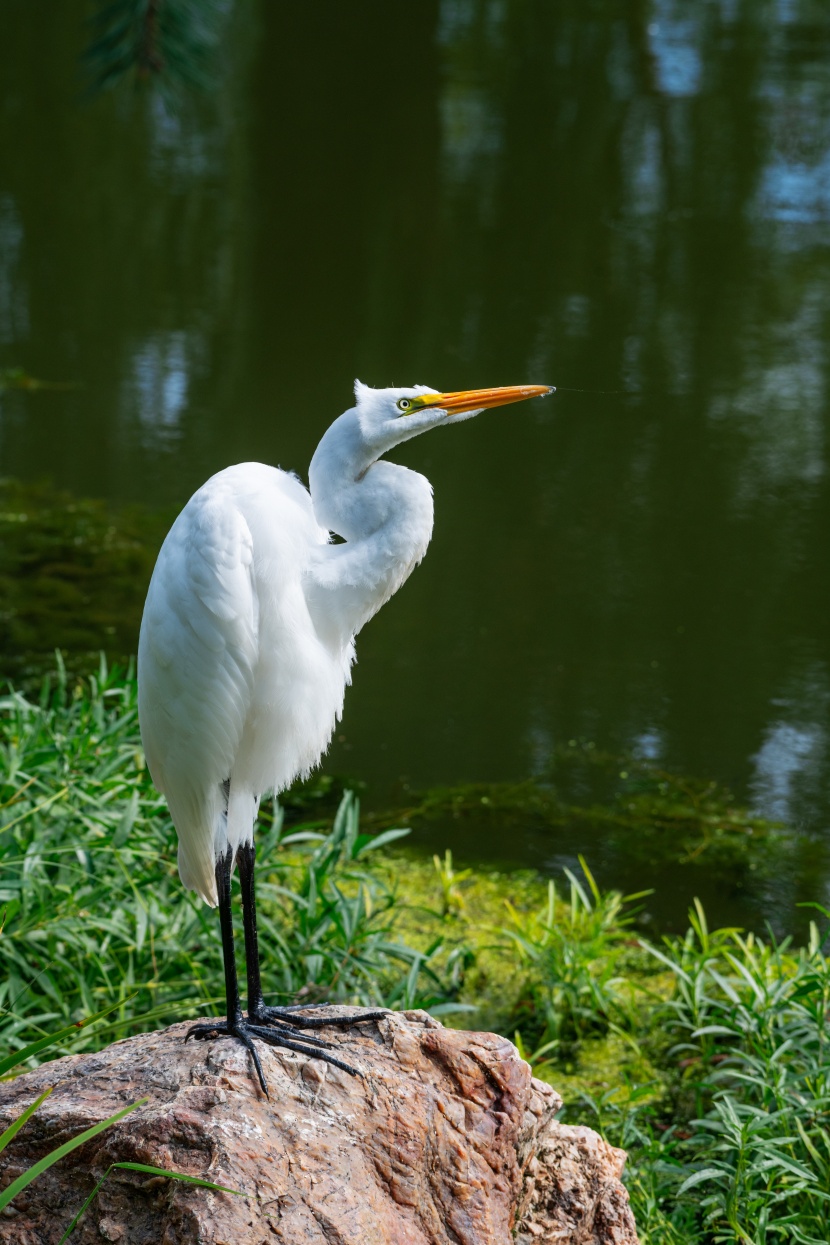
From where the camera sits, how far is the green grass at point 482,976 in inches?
116

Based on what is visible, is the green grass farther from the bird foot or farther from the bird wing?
the bird wing

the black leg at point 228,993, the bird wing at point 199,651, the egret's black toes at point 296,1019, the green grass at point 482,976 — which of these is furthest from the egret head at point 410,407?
the green grass at point 482,976

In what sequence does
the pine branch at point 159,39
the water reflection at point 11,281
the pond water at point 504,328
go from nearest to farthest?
the pine branch at point 159,39 < the pond water at point 504,328 < the water reflection at point 11,281

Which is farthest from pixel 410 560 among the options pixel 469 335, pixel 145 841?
pixel 469 335

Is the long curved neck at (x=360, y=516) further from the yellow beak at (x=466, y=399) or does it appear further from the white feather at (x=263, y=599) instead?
the yellow beak at (x=466, y=399)

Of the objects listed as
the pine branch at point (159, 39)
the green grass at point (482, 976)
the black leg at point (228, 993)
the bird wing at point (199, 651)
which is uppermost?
the pine branch at point (159, 39)

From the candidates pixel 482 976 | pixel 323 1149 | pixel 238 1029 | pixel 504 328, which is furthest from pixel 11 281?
pixel 323 1149

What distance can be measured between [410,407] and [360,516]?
0.22 meters

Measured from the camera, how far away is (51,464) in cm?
714

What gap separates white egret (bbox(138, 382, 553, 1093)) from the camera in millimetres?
2336

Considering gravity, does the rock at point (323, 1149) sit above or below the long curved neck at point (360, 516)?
below

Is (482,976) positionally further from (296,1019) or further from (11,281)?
(11,281)

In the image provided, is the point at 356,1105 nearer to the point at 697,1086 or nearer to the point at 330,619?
the point at 330,619

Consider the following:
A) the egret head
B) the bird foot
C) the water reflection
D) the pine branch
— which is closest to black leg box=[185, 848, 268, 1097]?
the bird foot
